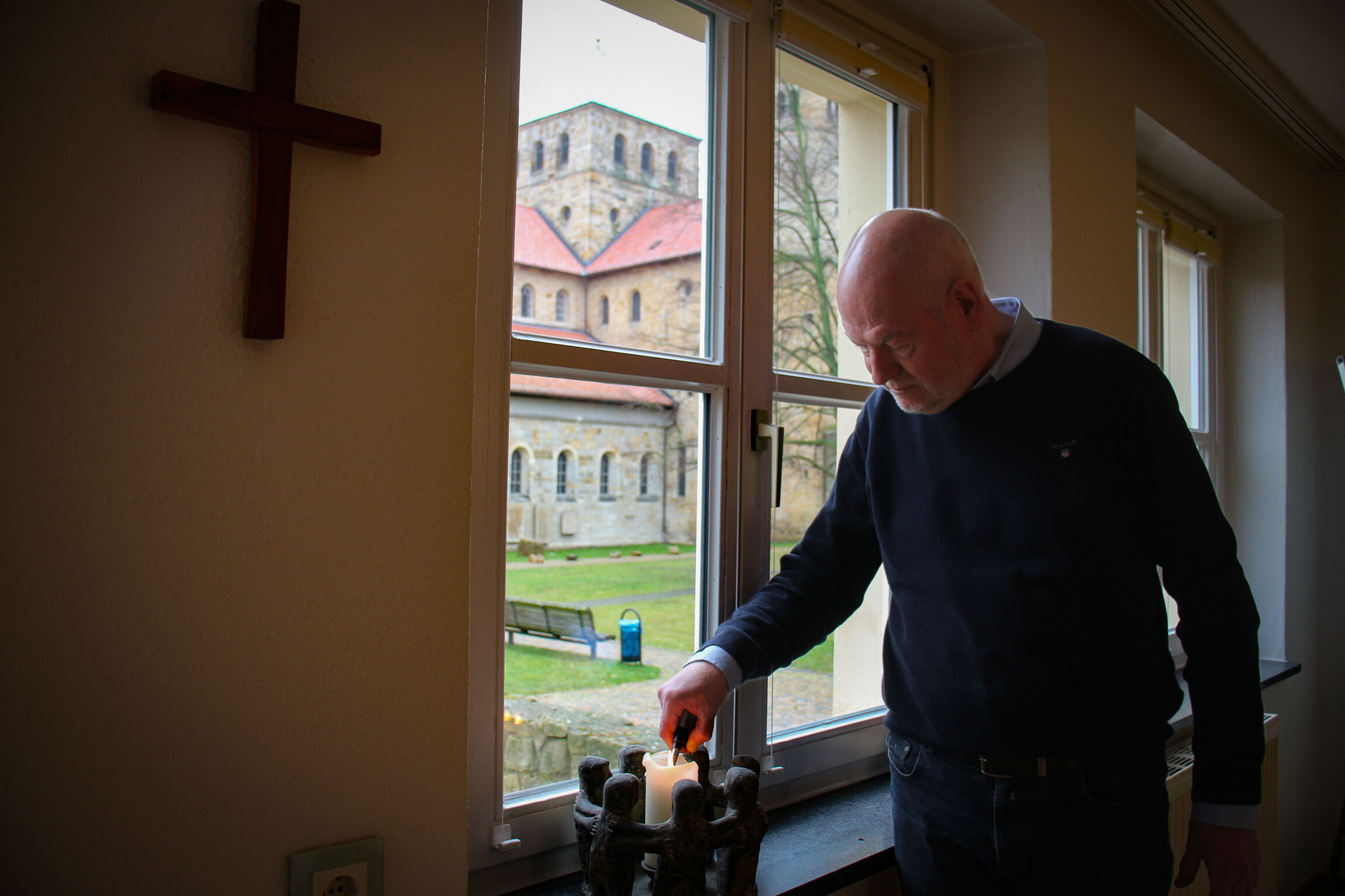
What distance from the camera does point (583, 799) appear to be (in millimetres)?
1228

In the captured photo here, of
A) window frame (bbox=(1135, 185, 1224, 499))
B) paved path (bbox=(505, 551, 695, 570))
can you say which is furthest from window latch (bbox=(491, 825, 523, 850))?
window frame (bbox=(1135, 185, 1224, 499))

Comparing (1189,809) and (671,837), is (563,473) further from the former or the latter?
(1189,809)

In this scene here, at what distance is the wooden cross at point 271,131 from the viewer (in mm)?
871

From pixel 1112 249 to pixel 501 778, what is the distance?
6.96 ft

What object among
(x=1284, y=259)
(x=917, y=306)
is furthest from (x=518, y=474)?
(x=1284, y=259)

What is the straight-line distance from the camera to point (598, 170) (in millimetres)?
1489

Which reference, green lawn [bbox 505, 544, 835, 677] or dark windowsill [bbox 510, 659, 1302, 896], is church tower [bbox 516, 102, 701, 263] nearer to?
green lawn [bbox 505, 544, 835, 677]

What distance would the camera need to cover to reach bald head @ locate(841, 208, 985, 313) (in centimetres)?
126

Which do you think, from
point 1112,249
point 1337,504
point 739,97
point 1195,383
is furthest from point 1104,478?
point 1337,504

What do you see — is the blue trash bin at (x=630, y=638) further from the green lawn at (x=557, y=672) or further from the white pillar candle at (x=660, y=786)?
the white pillar candle at (x=660, y=786)

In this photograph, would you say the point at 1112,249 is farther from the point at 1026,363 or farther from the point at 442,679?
the point at 442,679

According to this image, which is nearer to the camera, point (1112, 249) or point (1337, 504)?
point (1112, 249)

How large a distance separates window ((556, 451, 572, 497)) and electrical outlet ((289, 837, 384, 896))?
61 centimetres

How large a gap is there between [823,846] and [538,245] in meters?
1.15
